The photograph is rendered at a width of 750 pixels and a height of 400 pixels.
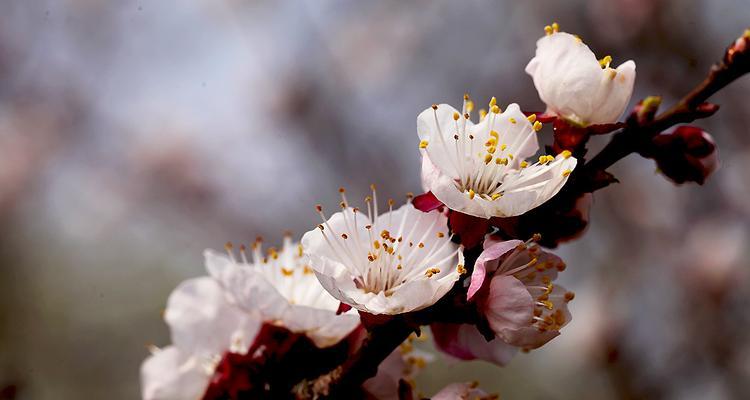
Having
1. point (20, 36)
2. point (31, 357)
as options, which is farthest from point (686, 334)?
point (20, 36)

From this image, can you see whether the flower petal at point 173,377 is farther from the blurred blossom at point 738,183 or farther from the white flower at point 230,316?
the blurred blossom at point 738,183

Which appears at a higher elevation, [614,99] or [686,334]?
[614,99]

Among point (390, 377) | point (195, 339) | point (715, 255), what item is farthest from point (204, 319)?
point (715, 255)

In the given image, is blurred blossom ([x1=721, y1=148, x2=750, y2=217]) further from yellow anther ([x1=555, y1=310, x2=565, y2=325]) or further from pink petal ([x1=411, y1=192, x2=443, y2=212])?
pink petal ([x1=411, y1=192, x2=443, y2=212])

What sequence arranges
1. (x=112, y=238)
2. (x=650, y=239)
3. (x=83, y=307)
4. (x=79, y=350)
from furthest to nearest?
1. (x=112, y=238)
2. (x=83, y=307)
3. (x=650, y=239)
4. (x=79, y=350)

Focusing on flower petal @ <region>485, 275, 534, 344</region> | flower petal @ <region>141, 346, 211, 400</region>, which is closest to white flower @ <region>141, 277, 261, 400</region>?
flower petal @ <region>141, 346, 211, 400</region>

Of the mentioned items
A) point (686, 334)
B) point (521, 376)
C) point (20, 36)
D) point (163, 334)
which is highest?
point (20, 36)

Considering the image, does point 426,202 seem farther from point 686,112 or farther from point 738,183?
point 738,183

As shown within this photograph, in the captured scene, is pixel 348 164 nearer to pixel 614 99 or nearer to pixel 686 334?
pixel 686 334
